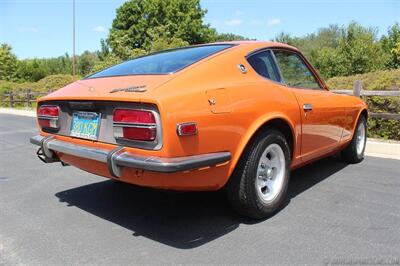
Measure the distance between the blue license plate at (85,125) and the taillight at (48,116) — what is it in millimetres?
252

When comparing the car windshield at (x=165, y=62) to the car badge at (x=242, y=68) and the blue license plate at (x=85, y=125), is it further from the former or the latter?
the blue license plate at (x=85, y=125)

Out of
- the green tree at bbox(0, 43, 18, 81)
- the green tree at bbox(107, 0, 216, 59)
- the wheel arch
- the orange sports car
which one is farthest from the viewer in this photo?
the green tree at bbox(0, 43, 18, 81)

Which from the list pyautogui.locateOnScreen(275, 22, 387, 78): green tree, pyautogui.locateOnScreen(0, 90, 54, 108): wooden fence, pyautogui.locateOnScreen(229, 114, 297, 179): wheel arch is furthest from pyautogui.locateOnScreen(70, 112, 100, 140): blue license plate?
pyautogui.locateOnScreen(275, 22, 387, 78): green tree

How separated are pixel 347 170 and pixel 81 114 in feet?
12.0

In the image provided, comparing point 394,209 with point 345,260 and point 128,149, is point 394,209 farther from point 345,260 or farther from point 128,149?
point 128,149

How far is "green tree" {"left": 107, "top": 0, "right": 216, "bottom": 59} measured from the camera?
47.5 m

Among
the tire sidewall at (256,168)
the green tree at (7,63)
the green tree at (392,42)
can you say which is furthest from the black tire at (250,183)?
the green tree at (7,63)

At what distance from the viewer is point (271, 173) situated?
12.4ft

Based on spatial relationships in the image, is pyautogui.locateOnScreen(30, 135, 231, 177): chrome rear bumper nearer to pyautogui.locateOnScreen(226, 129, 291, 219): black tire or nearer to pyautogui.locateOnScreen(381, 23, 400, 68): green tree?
pyautogui.locateOnScreen(226, 129, 291, 219): black tire

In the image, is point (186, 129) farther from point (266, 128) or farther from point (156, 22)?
point (156, 22)

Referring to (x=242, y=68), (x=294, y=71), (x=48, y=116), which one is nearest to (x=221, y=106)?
(x=242, y=68)

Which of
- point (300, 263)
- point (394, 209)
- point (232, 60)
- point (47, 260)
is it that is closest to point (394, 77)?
point (394, 209)

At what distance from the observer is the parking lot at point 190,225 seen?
296cm

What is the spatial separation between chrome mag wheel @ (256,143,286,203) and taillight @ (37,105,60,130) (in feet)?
6.15
